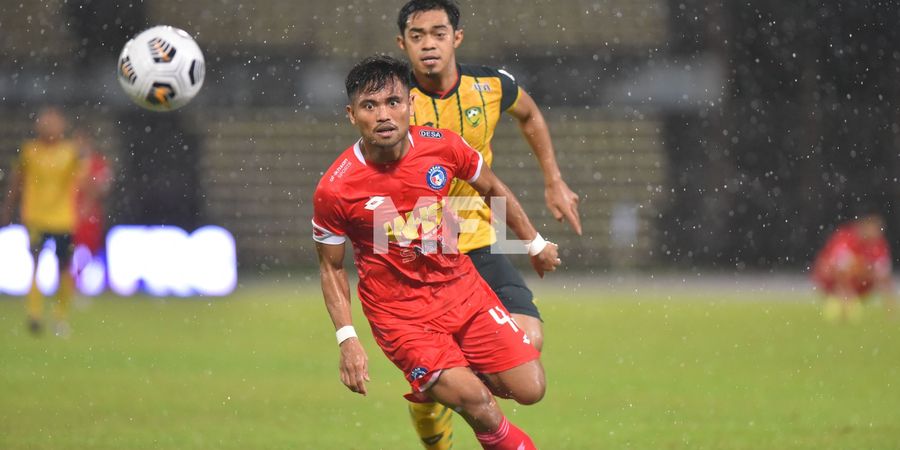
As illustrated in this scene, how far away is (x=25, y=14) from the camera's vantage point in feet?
76.8

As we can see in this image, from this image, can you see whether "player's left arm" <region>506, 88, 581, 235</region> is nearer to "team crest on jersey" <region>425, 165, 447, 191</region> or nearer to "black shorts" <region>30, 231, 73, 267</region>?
"team crest on jersey" <region>425, 165, 447, 191</region>

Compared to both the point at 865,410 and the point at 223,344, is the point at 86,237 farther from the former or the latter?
the point at 865,410

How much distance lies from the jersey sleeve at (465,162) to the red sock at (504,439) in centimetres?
109

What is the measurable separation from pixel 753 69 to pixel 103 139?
1264 cm

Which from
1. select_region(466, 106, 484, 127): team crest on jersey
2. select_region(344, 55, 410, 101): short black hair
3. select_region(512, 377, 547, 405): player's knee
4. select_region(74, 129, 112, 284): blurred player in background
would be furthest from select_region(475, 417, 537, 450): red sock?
select_region(74, 129, 112, 284): blurred player in background

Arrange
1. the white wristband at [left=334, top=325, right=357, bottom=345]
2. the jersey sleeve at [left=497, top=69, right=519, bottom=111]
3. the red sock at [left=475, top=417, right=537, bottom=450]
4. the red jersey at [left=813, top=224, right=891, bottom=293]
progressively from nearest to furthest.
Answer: the white wristband at [left=334, top=325, right=357, bottom=345], the red sock at [left=475, top=417, right=537, bottom=450], the jersey sleeve at [left=497, top=69, right=519, bottom=111], the red jersey at [left=813, top=224, right=891, bottom=293]

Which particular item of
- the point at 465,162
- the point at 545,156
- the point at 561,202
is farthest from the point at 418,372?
the point at 545,156

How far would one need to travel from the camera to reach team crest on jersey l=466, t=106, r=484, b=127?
5871 millimetres

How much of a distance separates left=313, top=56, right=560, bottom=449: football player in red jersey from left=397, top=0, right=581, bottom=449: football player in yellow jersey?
56cm

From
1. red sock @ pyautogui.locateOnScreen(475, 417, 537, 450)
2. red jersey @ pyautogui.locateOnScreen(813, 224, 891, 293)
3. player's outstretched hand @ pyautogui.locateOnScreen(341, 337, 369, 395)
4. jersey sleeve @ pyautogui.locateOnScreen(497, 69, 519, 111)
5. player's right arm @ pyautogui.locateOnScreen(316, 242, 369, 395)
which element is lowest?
red jersey @ pyautogui.locateOnScreen(813, 224, 891, 293)

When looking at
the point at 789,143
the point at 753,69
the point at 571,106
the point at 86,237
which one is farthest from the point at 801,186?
the point at 86,237

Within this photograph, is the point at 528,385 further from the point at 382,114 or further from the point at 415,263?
the point at 382,114

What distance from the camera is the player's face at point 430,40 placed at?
567cm

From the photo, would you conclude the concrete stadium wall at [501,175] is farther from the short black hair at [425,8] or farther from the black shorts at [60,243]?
the short black hair at [425,8]
